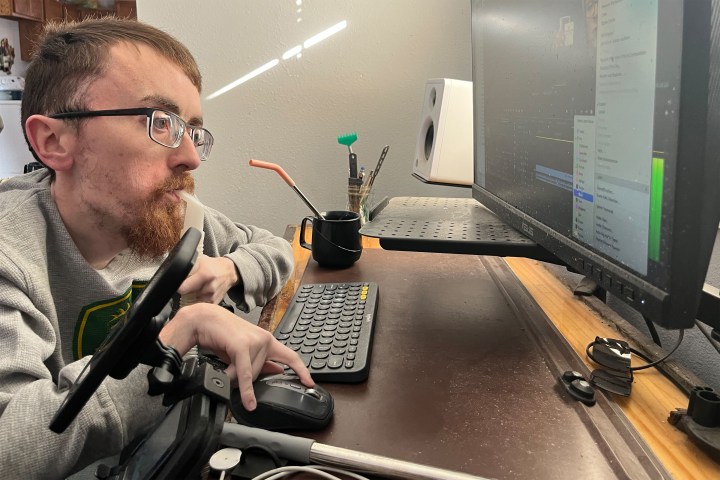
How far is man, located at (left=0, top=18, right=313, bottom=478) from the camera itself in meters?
0.56

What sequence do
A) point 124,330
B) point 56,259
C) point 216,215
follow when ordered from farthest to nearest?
1. point 216,215
2. point 56,259
3. point 124,330

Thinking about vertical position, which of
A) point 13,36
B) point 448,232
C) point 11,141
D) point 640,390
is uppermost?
point 13,36

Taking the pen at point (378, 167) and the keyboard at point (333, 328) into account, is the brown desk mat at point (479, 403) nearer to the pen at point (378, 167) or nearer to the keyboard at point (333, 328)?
the keyboard at point (333, 328)

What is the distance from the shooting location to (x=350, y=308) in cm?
73

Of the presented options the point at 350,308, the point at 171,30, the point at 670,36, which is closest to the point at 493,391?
the point at 350,308

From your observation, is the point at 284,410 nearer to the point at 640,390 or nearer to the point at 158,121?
the point at 640,390

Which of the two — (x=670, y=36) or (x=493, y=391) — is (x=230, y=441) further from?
(x=670, y=36)

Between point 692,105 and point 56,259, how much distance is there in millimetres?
710

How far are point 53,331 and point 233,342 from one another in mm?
217

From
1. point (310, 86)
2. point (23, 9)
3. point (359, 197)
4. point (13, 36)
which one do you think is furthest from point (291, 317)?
point (13, 36)

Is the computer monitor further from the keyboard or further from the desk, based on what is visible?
the keyboard

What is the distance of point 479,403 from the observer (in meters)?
0.51

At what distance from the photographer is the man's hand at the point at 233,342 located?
0.51 meters

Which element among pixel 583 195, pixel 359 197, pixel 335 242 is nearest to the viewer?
pixel 583 195
